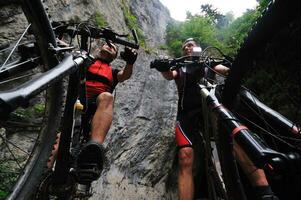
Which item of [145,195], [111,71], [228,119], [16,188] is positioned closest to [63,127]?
[16,188]

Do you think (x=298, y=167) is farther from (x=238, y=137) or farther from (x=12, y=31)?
(x=12, y=31)

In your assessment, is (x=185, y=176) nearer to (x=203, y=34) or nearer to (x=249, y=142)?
(x=249, y=142)

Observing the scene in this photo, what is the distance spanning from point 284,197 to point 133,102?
13.7ft

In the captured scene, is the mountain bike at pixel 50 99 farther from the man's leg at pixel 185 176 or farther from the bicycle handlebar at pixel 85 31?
the man's leg at pixel 185 176

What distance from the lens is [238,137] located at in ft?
6.51

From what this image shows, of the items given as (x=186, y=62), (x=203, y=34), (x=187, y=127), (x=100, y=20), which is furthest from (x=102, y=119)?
(x=203, y=34)

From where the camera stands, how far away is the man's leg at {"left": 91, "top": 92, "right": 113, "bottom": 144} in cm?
308

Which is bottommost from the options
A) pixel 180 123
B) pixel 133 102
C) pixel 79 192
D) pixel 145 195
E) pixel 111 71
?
pixel 79 192

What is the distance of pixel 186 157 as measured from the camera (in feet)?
14.1

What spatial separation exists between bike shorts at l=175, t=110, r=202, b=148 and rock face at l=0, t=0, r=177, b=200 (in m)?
1.30

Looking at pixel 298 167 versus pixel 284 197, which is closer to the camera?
pixel 298 167

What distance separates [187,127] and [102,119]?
6.07 ft

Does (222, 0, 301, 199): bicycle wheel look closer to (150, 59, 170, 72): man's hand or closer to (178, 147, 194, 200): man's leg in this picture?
(178, 147, 194, 200): man's leg

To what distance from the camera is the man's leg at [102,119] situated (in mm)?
3084
